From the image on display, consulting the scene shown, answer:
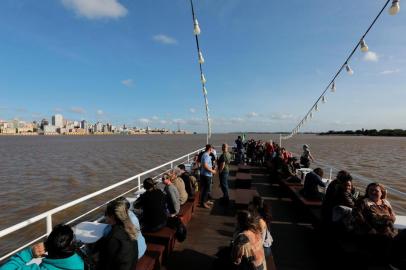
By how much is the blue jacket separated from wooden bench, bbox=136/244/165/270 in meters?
1.08

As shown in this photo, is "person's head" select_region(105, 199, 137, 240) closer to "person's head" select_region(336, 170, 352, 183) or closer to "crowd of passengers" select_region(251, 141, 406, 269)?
"crowd of passengers" select_region(251, 141, 406, 269)

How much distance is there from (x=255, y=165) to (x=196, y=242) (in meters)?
10.6

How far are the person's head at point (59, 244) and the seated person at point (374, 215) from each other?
11.8 feet

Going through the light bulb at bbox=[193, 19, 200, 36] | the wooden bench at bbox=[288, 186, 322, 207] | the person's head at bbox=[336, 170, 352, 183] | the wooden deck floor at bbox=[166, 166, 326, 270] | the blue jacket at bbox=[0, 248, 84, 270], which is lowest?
the wooden deck floor at bbox=[166, 166, 326, 270]

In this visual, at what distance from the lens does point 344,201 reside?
448 cm

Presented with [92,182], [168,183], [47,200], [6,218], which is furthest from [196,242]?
[92,182]

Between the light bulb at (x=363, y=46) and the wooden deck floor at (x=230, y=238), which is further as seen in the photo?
the light bulb at (x=363, y=46)

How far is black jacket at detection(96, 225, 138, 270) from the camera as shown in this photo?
Answer: 2.77m

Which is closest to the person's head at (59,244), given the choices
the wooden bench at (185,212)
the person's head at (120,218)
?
the person's head at (120,218)

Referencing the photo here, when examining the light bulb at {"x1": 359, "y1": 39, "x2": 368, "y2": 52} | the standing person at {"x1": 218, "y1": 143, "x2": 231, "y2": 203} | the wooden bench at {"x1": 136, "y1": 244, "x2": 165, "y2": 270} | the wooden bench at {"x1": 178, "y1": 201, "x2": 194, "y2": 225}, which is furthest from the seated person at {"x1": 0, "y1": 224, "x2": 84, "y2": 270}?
the light bulb at {"x1": 359, "y1": 39, "x2": 368, "y2": 52}

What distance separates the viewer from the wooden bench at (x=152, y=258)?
340 cm

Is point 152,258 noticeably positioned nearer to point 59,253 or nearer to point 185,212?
point 59,253

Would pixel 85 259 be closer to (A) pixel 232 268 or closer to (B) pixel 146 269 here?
(B) pixel 146 269

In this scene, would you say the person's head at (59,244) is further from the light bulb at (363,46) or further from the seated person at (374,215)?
the light bulb at (363,46)
